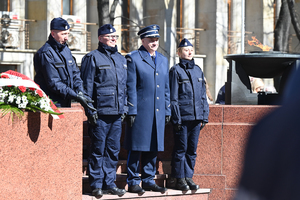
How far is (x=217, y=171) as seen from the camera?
22.7 feet

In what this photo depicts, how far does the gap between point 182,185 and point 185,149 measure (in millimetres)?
433

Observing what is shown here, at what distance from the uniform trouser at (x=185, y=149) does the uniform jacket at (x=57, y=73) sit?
5.04 ft

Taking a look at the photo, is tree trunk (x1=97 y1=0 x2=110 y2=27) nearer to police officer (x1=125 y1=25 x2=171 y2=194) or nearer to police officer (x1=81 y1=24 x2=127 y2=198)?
police officer (x1=125 y1=25 x2=171 y2=194)

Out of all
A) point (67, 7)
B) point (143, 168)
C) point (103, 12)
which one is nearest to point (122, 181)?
point (143, 168)

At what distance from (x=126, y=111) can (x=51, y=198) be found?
51.8 inches

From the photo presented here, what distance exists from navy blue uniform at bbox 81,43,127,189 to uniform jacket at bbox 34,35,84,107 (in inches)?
8.5

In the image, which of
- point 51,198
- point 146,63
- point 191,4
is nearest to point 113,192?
point 51,198

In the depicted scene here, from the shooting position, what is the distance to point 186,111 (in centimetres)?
643

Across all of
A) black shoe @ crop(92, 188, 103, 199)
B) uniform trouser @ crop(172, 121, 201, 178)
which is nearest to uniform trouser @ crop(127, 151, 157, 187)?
uniform trouser @ crop(172, 121, 201, 178)

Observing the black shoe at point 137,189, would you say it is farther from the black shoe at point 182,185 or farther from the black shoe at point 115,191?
the black shoe at point 182,185

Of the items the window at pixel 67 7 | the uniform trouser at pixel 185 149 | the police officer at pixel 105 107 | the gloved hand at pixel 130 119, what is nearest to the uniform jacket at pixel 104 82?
the police officer at pixel 105 107

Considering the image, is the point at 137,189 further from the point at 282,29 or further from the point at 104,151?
the point at 282,29

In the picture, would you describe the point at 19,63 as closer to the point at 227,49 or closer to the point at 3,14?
the point at 3,14

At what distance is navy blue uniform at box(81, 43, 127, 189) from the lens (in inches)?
224
